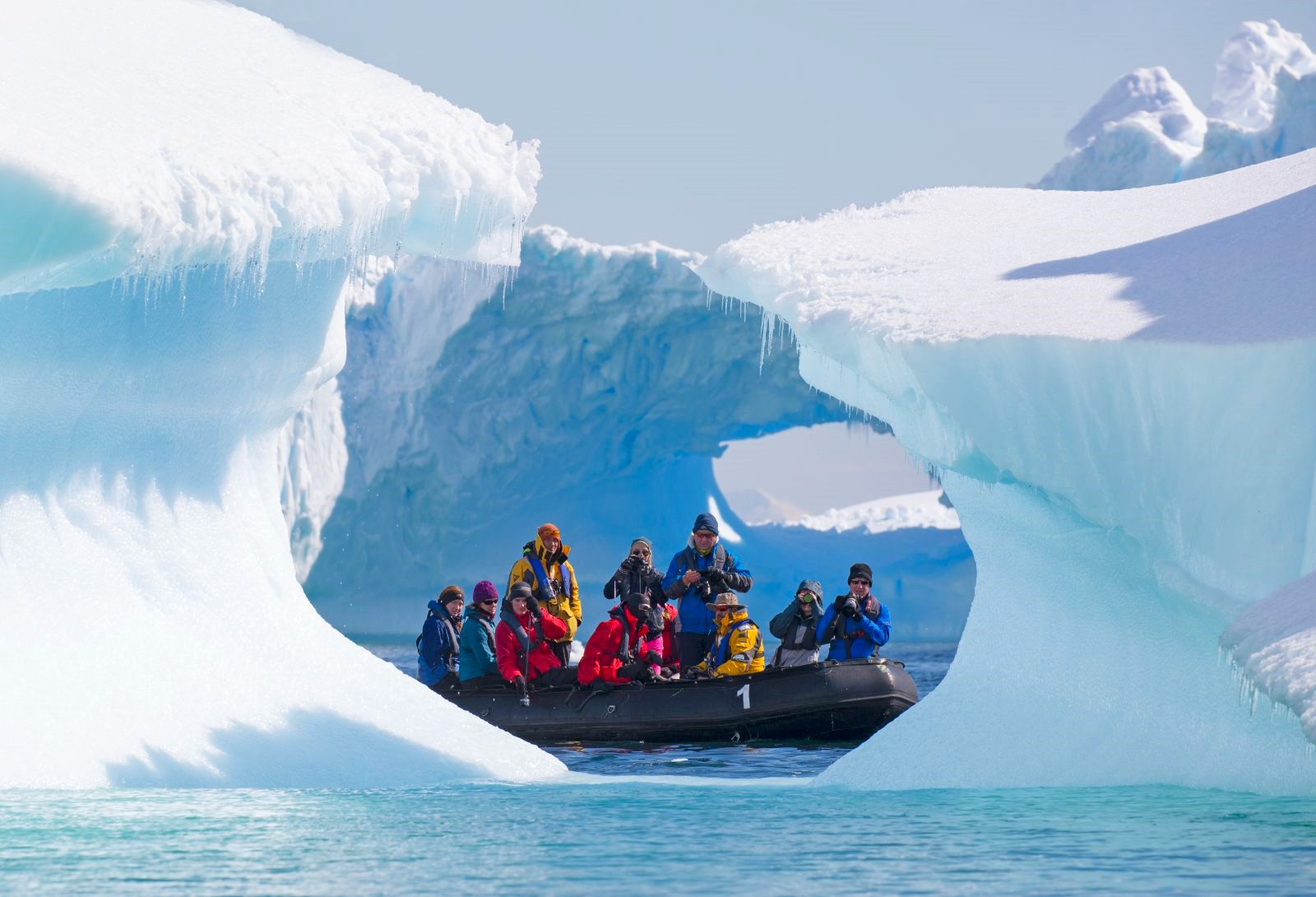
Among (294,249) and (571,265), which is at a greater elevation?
(571,265)

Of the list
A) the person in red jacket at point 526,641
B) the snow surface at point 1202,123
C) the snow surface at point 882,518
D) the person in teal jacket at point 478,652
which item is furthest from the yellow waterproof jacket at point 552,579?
the snow surface at point 882,518

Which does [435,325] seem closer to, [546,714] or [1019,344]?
[546,714]

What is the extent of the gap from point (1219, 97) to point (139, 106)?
31.2 meters

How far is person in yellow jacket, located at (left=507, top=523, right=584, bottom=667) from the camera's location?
38.0 ft

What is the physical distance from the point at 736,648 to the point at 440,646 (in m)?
2.26

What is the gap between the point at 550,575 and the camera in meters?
11.8

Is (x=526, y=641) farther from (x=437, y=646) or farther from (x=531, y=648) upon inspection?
(x=437, y=646)

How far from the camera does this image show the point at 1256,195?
941 cm

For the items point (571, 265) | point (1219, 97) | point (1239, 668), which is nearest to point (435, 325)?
point (571, 265)

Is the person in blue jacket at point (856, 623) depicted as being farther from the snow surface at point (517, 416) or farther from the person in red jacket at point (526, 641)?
the snow surface at point (517, 416)

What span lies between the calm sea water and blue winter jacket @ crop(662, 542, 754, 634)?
3267 millimetres

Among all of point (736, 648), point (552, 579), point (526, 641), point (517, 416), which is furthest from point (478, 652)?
point (517, 416)

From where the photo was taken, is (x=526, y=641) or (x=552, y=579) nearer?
(x=526, y=641)

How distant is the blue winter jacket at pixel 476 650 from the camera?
1163 centimetres
